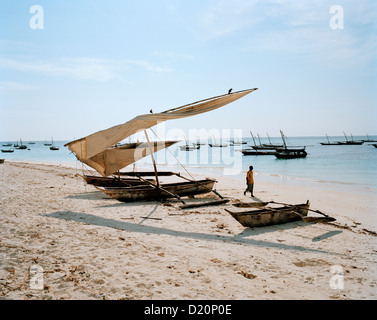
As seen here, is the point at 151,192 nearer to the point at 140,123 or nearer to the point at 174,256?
the point at 140,123

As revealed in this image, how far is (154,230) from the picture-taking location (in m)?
7.67

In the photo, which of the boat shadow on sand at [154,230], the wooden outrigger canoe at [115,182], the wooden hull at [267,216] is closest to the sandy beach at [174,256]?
the boat shadow on sand at [154,230]

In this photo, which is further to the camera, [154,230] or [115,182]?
[115,182]

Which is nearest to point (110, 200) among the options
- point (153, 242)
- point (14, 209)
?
point (14, 209)

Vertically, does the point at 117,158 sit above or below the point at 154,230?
above

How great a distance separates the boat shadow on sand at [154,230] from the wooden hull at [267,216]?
1.97ft

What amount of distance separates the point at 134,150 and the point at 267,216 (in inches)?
260

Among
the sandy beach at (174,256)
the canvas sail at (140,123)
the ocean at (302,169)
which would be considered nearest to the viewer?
the sandy beach at (174,256)

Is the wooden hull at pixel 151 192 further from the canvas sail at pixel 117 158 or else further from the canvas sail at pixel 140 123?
the canvas sail at pixel 140 123

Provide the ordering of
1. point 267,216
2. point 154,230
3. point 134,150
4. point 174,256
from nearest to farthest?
point 174,256
point 154,230
point 267,216
point 134,150

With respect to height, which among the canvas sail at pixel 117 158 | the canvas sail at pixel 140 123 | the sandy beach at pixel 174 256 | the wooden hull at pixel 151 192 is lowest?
the sandy beach at pixel 174 256

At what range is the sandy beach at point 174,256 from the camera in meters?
4.26

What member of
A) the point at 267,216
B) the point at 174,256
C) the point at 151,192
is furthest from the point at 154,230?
the point at 151,192

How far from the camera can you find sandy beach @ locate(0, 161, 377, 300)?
426 centimetres
